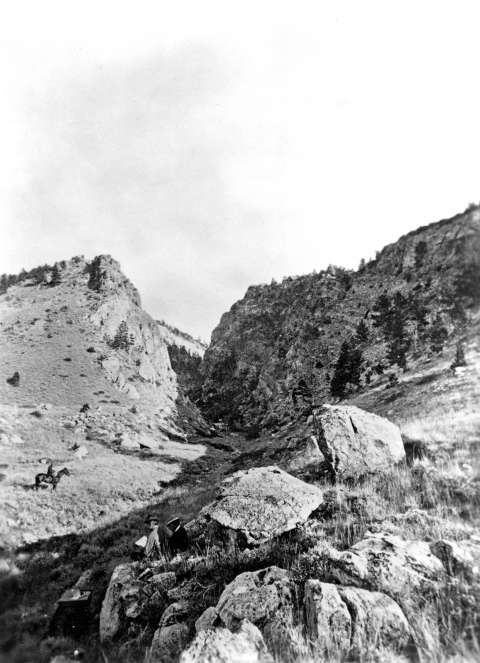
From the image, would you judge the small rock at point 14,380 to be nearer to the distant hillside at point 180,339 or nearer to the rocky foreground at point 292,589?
the rocky foreground at point 292,589

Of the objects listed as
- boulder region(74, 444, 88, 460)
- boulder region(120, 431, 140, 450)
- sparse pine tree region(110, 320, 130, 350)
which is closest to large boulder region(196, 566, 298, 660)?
boulder region(74, 444, 88, 460)

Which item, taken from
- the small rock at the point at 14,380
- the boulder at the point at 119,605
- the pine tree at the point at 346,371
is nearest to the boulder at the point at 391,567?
the boulder at the point at 119,605

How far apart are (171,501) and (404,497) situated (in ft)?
51.9

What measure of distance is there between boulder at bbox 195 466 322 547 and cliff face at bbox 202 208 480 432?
39.0 m

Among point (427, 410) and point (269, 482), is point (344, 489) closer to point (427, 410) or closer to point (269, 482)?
point (269, 482)

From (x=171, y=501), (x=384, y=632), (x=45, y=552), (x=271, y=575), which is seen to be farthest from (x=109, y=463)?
(x=384, y=632)

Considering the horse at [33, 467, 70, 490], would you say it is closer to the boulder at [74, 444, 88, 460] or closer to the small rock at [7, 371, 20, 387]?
the boulder at [74, 444, 88, 460]

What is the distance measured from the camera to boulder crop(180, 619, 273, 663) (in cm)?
382

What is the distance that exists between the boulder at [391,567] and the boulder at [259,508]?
2038 mm

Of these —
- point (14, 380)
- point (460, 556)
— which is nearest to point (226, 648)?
point (460, 556)

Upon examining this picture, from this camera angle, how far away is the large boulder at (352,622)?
3.98 m

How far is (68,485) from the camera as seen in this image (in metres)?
20.7

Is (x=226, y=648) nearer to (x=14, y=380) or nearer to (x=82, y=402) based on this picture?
(x=82, y=402)

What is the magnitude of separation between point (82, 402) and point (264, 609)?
157 ft
